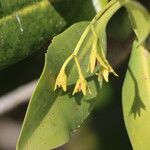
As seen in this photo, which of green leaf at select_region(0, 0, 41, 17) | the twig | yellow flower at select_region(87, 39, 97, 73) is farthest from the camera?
the twig

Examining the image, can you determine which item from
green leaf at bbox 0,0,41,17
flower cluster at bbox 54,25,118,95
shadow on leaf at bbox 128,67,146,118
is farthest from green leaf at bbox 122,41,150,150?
green leaf at bbox 0,0,41,17

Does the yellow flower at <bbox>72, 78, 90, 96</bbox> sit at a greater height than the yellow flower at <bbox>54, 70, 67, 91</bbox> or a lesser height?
lesser

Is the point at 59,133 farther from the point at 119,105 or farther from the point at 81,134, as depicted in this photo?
the point at 81,134

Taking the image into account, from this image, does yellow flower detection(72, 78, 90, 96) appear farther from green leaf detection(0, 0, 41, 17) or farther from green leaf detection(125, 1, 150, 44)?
green leaf detection(0, 0, 41, 17)

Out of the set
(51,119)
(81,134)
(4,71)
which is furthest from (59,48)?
(81,134)

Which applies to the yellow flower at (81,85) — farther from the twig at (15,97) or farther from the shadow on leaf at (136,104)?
the twig at (15,97)
